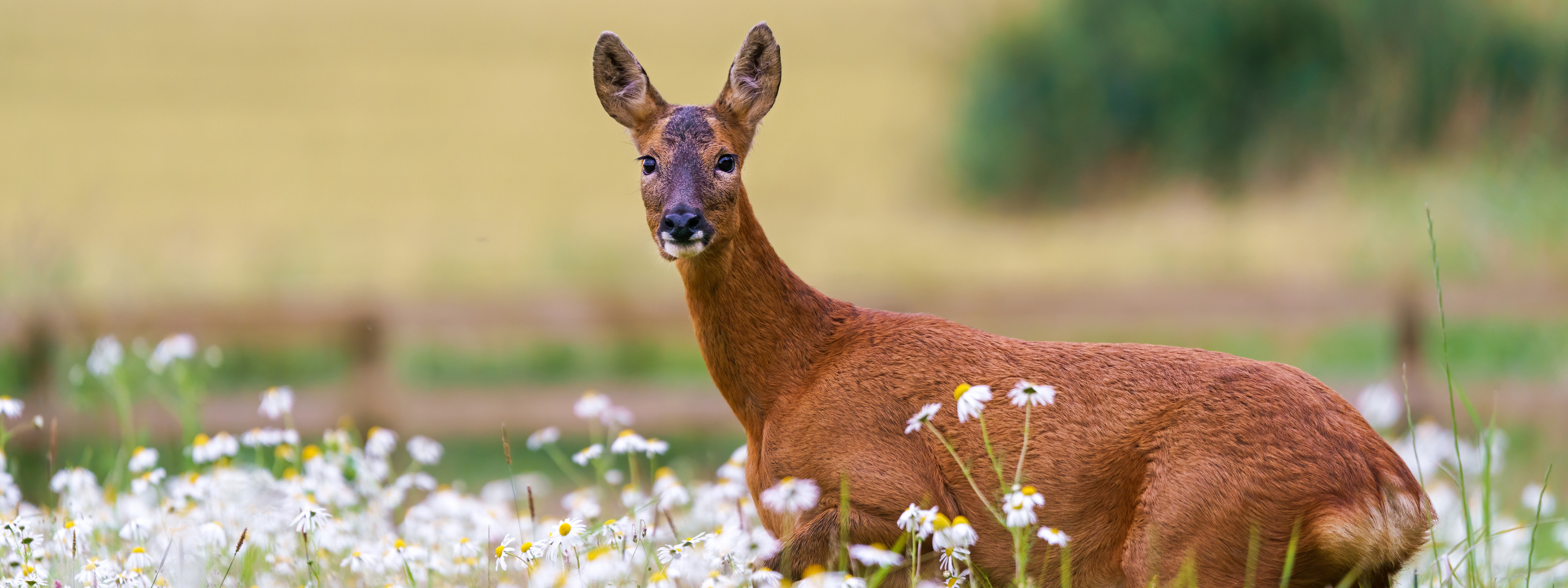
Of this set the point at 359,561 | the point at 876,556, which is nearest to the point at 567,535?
the point at 359,561

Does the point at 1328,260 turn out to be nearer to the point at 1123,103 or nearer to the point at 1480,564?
the point at 1123,103

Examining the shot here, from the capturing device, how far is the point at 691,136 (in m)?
3.78

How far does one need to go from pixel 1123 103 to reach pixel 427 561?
1496cm

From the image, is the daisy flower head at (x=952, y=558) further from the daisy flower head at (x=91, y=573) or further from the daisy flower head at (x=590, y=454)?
the daisy flower head at (x=91, y=573)

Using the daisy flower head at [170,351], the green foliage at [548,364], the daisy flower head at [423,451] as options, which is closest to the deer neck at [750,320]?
the daisy flower head at [423,451]

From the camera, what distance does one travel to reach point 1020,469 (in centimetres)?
320

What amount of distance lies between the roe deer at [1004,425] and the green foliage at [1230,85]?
12433 millimetres

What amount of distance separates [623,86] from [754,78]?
420 mm

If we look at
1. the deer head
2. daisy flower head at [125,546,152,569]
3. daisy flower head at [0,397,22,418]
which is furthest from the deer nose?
daisy flower head at [0,397,22,418]

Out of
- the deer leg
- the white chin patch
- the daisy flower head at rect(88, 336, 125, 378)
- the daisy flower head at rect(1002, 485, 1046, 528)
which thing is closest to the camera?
the daisy flower head at rect(1002, 485, 1046, 528)

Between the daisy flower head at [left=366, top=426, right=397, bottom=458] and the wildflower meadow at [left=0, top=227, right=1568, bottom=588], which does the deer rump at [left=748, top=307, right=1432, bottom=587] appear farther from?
the daisy flower head at [left=366, top=426, right=397, bottom=458]

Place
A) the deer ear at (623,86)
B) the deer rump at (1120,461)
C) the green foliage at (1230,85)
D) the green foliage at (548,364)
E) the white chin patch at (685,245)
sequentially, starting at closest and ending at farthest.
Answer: the deer rump at (1120,461), the white chin patch at (685,245), the deer ear at (623,86), the green foliage at (548,364), the green foliage at (1230,85)

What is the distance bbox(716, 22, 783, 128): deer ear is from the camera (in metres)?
3.96

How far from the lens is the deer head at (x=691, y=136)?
3566 millimetres
